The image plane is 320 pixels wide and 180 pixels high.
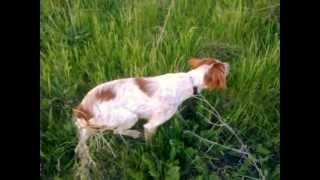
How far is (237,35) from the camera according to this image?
6.64 ft

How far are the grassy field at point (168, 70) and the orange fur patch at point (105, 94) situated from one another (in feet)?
0.12

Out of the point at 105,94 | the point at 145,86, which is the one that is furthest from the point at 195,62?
the point at 105,94

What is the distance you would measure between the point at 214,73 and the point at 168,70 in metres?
0.12

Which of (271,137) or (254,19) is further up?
(254,19)

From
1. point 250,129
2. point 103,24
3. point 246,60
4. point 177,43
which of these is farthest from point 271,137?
point 103,24

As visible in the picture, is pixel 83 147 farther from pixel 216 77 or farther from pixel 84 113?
pixel 216 77

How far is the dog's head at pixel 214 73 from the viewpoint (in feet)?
6.52

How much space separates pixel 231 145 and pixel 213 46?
27cm

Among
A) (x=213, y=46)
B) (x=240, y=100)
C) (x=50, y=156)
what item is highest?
(x=213, y=46)

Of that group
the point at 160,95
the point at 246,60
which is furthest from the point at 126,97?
the point at 246,60

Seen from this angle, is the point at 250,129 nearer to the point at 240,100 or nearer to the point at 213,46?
the point at 240,100

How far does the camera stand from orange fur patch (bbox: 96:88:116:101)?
77.9 inches

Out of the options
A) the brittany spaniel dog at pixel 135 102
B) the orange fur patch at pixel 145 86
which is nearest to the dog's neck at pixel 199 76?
the brittany spaniel dog at pixel 135 102

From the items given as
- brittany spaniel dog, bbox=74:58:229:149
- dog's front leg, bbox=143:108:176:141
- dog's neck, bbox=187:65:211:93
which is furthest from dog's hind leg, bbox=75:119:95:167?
dog's neck, bbox=187:65:211:93
